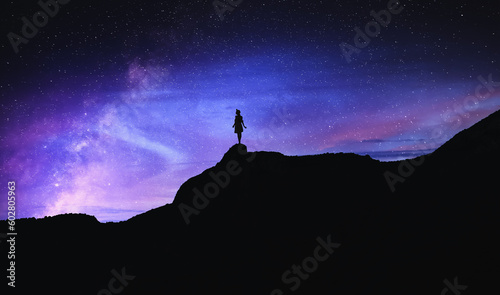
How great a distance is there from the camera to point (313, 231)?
2392 centimetres

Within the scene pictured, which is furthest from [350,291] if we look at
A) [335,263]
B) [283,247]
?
[283,247]

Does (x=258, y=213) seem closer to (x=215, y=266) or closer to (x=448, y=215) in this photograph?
(x=215, y=266)

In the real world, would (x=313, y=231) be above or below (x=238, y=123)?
below

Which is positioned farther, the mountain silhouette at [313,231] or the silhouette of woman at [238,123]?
the silhouette of woman at [238,123]

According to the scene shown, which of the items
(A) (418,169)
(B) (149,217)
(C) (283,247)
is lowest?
(C) (283,247)

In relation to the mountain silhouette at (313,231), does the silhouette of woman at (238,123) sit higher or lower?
higher

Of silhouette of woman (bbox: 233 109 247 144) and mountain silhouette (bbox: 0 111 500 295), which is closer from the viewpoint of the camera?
mountain silhouette (bbox: 0 111 500 295)

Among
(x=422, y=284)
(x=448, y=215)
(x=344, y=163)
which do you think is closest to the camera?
(x=422, y=284)

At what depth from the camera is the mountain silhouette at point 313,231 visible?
19297 mm

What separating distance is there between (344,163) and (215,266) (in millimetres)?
13294

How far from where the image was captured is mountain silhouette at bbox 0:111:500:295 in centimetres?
1930

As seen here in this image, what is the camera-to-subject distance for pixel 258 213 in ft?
82.2

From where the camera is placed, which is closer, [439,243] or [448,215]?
[439,243]

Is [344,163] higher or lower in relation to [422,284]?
higher
